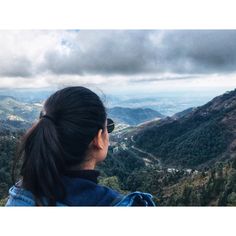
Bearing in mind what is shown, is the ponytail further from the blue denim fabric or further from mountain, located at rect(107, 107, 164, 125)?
mountain, located at rect(107, 107, 164, 125)

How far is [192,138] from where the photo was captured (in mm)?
5266

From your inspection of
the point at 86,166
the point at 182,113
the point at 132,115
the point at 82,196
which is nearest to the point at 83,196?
the point at 82,196

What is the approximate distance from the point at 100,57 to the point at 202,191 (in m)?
1.84

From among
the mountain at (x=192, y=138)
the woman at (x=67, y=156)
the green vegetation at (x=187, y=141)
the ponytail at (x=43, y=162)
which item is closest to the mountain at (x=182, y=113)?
the mountain at (x=192, y=138)

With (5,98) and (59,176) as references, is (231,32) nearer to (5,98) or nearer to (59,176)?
(5,98)

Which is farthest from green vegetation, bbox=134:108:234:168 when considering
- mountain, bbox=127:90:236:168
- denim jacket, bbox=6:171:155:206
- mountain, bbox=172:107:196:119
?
denim jacket, bbox=6:171:155:206

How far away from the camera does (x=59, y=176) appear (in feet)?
3.36

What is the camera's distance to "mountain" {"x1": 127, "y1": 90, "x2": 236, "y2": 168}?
5168 mm

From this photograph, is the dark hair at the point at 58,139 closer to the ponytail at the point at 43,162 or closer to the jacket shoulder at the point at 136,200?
the ponytail at the point at 43,162

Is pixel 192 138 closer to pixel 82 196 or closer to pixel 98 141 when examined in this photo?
pixel 98 141

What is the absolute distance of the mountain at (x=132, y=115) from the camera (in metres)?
4.36

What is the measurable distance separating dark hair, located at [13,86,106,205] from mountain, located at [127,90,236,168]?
3.96 m
